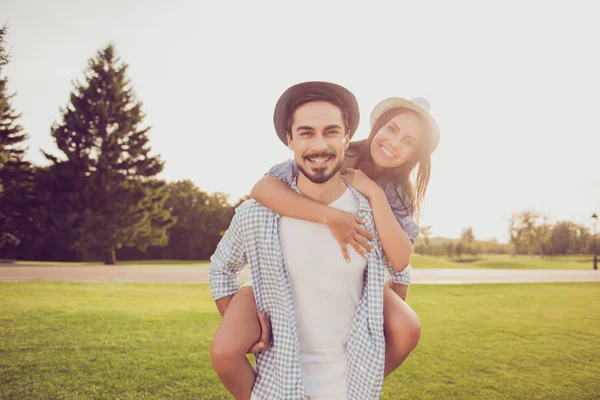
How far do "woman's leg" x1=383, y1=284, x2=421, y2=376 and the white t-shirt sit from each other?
176 millimetres

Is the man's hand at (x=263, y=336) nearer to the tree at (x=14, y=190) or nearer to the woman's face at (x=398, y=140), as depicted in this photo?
the woman's face at (x=398, y=140)

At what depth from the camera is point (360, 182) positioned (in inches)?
90.9

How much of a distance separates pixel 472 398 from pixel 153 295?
880 cm

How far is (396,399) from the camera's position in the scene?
4.32 m

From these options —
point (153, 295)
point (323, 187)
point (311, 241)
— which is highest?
point (323, 187)

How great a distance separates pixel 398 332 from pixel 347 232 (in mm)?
537

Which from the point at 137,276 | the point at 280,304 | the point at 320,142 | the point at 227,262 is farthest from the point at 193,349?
the point at 137,276

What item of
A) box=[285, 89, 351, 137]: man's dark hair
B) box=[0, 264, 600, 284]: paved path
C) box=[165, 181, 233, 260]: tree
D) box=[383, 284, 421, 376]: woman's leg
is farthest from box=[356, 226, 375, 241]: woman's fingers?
box=[165, 181, 233, 260]: tree

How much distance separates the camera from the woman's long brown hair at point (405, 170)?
268cm

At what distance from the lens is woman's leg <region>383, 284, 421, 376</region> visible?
2.12 metres

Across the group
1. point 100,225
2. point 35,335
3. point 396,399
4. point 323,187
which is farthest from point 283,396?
point 100,225

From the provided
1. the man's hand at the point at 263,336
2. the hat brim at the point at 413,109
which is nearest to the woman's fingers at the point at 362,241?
the man's hand at the point at 263,336

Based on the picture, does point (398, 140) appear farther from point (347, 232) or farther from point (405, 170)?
point (347, 232)

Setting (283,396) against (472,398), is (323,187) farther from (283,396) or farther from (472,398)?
(472,398)
